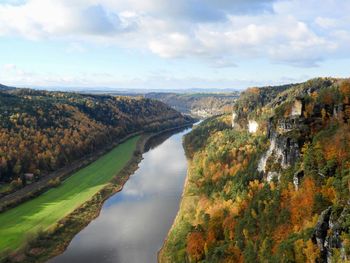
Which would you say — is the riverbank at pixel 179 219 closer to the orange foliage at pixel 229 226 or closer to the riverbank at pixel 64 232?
the orange foliage at pixel 229 226

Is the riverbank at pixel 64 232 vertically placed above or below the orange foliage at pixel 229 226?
below

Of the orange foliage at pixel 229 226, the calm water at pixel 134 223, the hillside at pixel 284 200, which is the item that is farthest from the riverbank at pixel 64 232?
the orange foliage at pixel 229 226

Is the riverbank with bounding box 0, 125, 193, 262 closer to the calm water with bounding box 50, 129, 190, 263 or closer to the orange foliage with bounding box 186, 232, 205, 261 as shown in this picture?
the calm water with bounding box 50, 129, 190, 263

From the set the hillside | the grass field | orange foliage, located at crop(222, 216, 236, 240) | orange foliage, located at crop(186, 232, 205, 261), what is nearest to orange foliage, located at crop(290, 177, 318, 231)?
the hillside

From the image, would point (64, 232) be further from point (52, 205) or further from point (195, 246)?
point (195, 246)

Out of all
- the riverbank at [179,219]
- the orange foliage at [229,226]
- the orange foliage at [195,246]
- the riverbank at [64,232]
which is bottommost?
the riverbank at [64,232]

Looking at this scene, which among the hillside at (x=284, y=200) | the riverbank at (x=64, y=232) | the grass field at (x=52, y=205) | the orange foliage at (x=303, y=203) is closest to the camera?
the hillside at (x=284, y=200)

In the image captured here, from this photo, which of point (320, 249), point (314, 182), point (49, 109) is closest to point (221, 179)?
point (314, 182)

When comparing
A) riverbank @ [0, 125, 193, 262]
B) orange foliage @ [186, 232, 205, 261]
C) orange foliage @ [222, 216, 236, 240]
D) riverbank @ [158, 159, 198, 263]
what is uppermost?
orange foliage @ [222, 216, 236, 240]
